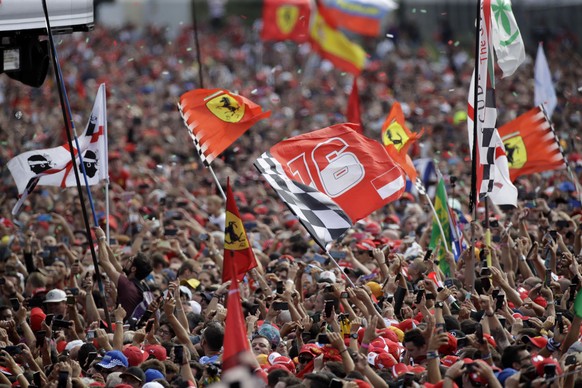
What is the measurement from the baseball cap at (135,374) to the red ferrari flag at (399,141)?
4.96 meters

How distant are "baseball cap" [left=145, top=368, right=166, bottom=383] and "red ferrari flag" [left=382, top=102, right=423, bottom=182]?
15.8 ft

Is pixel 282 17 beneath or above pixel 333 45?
above

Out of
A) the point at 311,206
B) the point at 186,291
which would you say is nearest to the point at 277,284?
the point at 186,291

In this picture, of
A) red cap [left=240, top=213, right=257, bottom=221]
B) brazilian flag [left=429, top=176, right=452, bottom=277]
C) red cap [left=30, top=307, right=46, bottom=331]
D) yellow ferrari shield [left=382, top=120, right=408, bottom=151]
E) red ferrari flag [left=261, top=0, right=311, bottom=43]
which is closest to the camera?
red cap [left=30, top=307, right=46, bottom=331]

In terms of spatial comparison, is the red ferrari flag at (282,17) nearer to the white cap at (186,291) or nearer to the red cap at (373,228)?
the red cap at (373,228)

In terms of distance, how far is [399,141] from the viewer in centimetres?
1332

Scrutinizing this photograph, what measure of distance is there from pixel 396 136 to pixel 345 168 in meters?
2.01

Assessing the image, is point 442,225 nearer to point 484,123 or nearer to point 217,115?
point 484,123

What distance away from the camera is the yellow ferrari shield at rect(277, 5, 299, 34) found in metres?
28.6

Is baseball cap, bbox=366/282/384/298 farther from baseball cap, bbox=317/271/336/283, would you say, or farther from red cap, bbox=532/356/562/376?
red cap, bbox=532/356/562/376

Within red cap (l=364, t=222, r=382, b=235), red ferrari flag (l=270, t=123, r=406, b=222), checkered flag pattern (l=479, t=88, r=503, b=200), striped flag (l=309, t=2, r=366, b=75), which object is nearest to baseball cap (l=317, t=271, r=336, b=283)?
red ferrari flag (l=270, t=123, r=406, b=222)

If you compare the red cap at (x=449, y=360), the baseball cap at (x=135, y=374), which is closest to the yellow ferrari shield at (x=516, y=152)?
the red cap at (x=449, y=360)

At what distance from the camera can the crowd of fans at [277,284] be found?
338 inches

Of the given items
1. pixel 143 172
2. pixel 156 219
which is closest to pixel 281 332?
pixel 156 219
